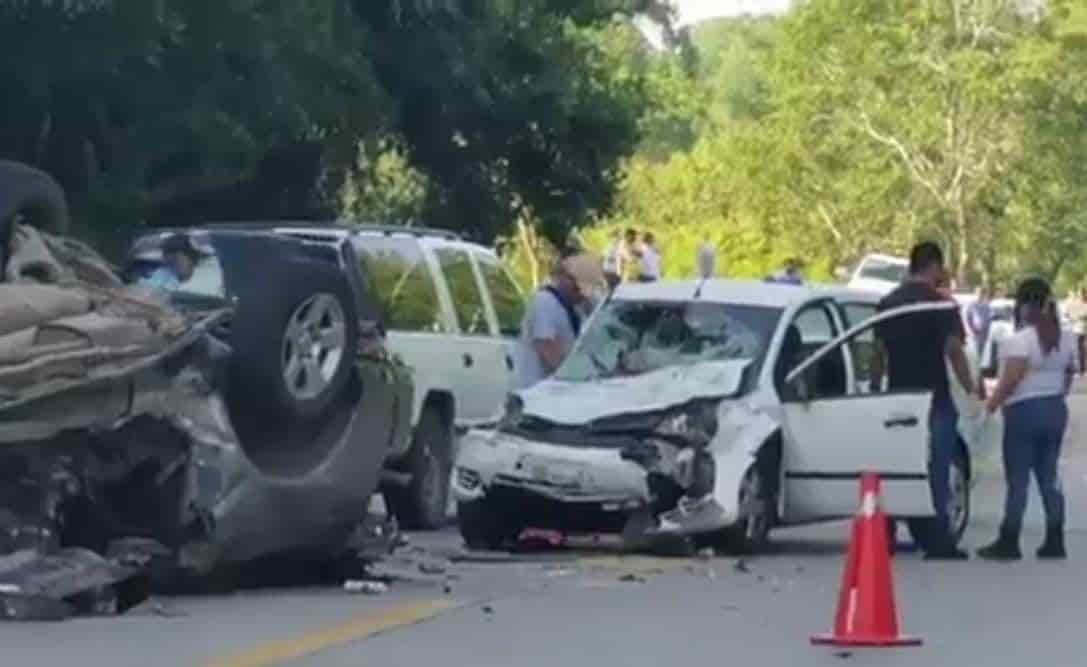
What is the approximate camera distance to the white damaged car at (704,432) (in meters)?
19.0

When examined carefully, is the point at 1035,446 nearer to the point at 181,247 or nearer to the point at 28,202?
the point at 181,247

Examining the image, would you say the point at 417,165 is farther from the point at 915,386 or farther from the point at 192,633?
the point at 192,633

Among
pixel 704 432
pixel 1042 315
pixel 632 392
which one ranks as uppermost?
pixel 1042 315

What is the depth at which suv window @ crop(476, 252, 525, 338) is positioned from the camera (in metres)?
23.6

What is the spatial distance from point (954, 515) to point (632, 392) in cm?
228

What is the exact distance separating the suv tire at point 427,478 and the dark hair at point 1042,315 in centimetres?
436

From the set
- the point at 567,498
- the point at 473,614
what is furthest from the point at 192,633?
the point at 567,498

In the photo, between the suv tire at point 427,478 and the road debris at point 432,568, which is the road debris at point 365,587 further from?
the suv tire at point 427,478

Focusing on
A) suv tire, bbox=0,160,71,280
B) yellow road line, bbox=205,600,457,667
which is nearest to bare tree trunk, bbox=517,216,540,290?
suv tire, bbox=0,160,71,280

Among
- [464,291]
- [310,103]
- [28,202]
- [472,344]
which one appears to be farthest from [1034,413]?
[310,103]

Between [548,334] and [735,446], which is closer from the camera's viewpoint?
[735,446]

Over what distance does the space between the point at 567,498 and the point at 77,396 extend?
177 inches

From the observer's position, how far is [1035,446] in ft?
Result: 65.3

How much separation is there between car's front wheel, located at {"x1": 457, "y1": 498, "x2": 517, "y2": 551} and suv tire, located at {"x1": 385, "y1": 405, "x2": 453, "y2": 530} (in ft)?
6.75
